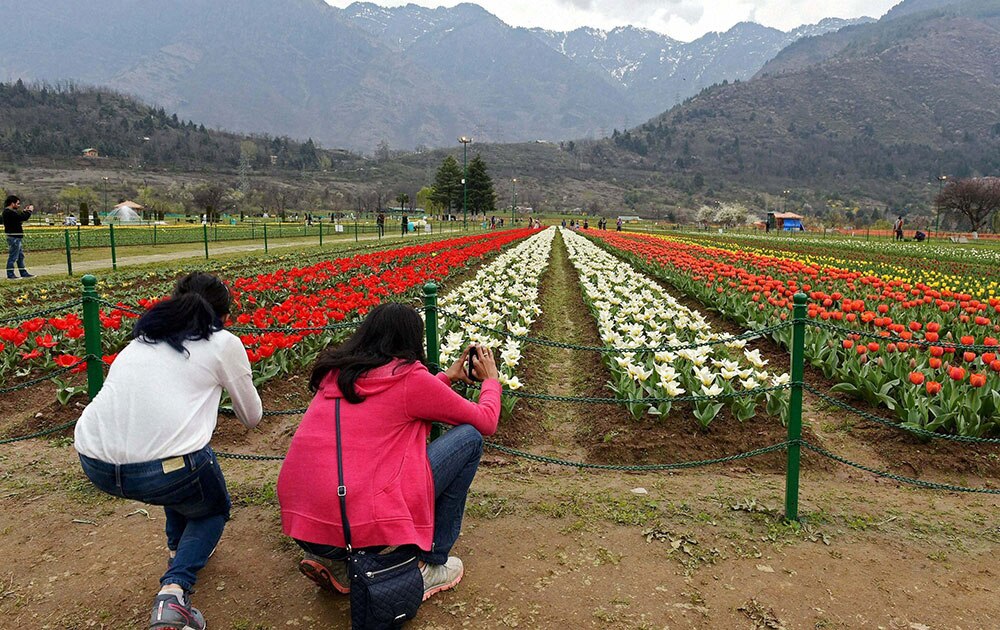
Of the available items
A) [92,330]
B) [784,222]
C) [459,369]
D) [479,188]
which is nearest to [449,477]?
[459,369]

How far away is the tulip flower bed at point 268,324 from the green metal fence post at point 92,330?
0.92 feet

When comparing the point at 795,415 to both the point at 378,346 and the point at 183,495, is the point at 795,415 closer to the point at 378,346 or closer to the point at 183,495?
the point at 378,346

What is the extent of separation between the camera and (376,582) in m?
2.70

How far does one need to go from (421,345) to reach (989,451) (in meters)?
4.85

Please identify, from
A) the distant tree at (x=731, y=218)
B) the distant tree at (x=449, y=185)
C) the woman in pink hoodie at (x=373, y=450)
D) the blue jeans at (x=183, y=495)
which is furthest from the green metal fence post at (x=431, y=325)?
the distant tree at (x=731, y=218)

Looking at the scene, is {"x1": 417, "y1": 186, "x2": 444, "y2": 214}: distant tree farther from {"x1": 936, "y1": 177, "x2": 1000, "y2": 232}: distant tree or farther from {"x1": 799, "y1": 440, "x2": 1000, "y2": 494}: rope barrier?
{"x1": 799, "y1": 440, "x2": 1000, "y2": 494}: rope barrier

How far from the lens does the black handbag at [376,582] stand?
2.69 metres

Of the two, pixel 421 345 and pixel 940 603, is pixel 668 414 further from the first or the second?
pixel 421 345

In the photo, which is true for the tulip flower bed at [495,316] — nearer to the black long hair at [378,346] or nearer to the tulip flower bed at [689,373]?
the tulip flower bed at [689,373]

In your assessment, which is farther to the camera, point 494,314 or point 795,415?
point 494,314

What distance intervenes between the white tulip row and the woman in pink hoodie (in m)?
2.21

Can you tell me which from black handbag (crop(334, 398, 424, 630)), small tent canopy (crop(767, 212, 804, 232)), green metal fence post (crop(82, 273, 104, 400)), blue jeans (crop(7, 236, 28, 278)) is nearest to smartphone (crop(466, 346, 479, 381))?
black handbag (crop(334, 398, 424, 630))

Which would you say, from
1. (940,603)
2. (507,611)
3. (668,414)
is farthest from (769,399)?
(507,611)

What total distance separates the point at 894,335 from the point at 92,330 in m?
6.52
